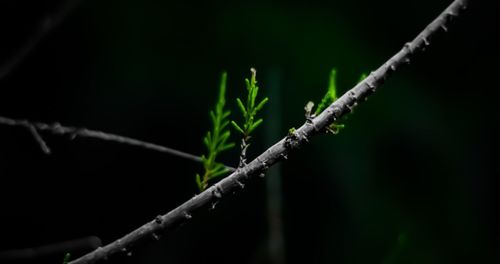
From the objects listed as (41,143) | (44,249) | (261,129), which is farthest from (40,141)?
(261,129)

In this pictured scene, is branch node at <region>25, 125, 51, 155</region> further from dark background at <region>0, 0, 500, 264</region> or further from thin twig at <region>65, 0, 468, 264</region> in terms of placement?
dark background at <region>0, 0, 500, 264</region>

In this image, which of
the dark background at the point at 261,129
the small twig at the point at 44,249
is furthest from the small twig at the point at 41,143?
the dark background at the point at 261,129

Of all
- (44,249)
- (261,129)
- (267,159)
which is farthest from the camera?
(261,129)

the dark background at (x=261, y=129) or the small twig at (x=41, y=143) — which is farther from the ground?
the dark background at (x=261, y=129)

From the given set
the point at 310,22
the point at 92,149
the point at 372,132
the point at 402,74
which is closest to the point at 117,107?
the point at 92,149

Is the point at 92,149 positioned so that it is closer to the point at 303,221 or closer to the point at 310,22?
the point at 303,221

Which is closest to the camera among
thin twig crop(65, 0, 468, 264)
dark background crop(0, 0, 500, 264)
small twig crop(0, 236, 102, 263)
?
thin twig crop(65, 0, 468, 264)

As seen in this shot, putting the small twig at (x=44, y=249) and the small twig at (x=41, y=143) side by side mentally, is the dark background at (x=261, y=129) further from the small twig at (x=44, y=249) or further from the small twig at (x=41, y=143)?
the small twig at (x=41, y=143)

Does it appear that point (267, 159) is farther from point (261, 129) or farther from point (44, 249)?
point (261, 129)

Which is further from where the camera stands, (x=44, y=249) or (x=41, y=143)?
(x=44, y=249)

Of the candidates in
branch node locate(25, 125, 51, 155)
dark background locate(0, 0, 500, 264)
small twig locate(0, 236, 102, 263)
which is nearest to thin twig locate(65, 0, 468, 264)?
branch node locate(25, 125, 51, 155)
